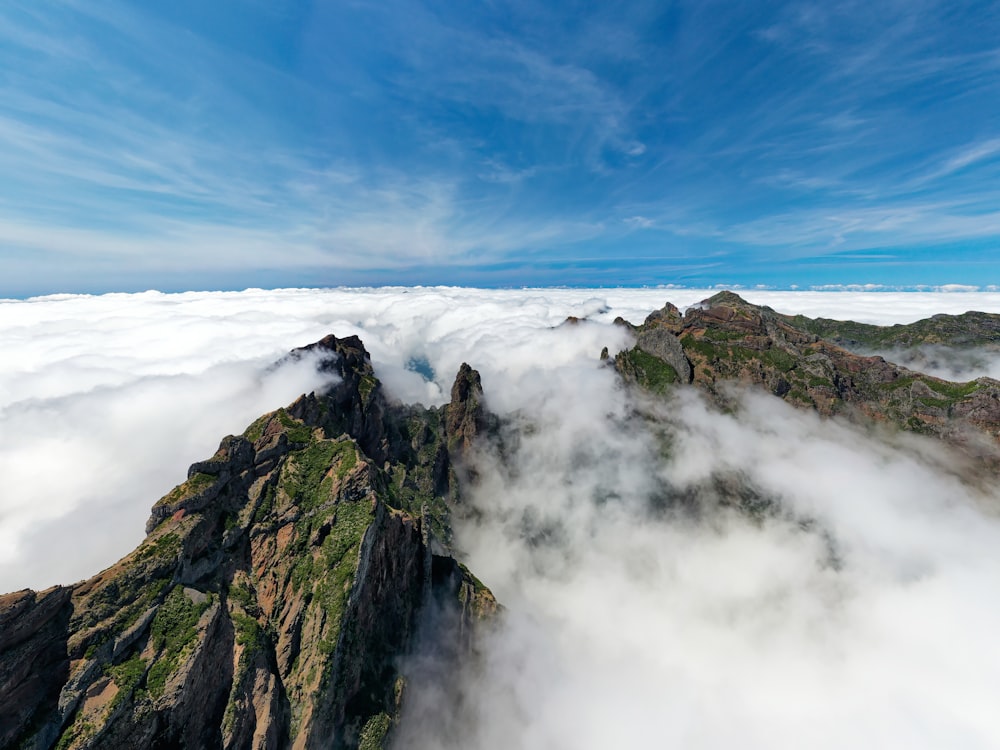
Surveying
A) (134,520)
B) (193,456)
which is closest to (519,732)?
(134,520)

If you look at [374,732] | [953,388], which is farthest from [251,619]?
[953,388]

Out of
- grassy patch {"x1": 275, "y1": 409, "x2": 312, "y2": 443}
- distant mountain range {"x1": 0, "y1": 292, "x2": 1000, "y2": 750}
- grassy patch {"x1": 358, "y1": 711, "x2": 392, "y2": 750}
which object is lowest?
grassy patch {"x1": 358, "y1": 711, "x2": 392, "y2": 750}

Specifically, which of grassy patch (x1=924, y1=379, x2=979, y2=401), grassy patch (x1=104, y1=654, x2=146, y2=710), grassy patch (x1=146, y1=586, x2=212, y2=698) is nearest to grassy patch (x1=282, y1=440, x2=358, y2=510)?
grassy patch (x1=146, y1=586, x2=212, y2=698)

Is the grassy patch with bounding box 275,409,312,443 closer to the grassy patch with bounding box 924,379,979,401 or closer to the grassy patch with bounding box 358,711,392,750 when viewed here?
the grassy patch with bounding box 358,711,392,750

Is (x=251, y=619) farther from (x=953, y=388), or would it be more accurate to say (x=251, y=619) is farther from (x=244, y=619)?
(x=953, y=388)

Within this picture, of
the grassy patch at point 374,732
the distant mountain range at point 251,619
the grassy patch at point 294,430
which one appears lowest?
the grassy patch at point 374,732

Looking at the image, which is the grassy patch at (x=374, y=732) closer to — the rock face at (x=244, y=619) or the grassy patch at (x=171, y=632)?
the rock face at (x=244, y=619)

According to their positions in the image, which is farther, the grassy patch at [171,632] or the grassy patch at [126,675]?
the grassy patch at [171,632]

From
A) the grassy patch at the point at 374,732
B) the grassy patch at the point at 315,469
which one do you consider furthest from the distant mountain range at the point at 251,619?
the grassy patch at the point at 315,469

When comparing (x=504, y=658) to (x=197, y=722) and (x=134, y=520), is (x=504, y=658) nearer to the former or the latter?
(x=197, y=722)
